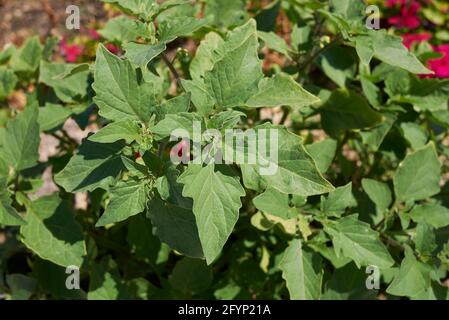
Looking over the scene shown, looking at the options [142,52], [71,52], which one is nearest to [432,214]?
[142,52]

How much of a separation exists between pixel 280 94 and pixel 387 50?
1.22 ft

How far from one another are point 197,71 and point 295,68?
36 centimetres

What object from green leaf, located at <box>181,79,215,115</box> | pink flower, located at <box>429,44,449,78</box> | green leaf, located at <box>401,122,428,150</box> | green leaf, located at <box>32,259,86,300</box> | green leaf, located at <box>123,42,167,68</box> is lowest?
green leaf, located at <box>32,259,86,300</box>

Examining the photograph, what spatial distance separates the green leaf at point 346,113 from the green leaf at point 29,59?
0.98m

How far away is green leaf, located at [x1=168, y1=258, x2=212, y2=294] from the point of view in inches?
68.5

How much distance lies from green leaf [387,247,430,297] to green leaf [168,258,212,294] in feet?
1.89

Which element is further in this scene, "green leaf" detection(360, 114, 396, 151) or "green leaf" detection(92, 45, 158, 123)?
"green leaf" detection(360, 114, 396, 151)

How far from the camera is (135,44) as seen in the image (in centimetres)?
131

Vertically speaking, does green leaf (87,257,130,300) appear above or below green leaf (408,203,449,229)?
below

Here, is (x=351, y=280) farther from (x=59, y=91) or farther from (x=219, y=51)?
(x=59, y=91)

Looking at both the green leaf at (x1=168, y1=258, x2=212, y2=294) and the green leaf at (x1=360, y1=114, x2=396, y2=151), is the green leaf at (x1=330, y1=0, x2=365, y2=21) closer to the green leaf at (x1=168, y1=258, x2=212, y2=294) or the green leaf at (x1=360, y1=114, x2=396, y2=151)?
the green leaf at (x1=360, y1=114, x2=396, y2=151)

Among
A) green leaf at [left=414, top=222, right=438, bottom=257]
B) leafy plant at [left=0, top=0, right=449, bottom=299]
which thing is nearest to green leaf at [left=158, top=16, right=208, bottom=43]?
leafy plant at [left=0, top=0, right=449, bottom=299]

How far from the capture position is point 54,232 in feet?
5.19
